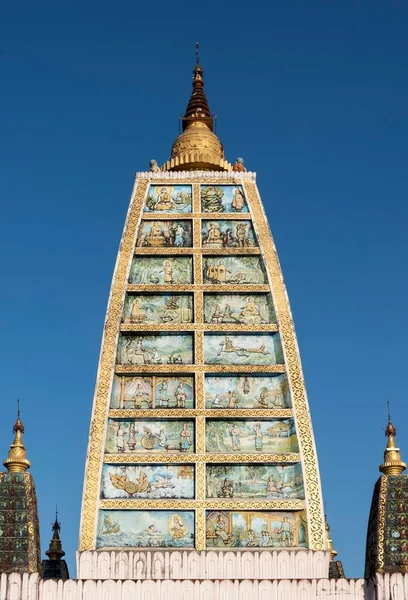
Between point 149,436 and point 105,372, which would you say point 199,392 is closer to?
point 149,436

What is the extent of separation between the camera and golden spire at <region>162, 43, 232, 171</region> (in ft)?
166

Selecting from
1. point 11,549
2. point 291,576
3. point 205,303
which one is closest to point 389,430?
point 291,576

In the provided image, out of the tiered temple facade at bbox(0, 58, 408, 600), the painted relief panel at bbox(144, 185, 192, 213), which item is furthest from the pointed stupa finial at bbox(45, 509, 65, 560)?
the painted relief panel at bbox(144, 185, 192, 213)

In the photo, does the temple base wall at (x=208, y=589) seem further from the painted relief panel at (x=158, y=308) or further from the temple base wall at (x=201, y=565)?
the painted relief panel at (x=158, y=308)

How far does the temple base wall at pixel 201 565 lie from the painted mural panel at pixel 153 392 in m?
5.26

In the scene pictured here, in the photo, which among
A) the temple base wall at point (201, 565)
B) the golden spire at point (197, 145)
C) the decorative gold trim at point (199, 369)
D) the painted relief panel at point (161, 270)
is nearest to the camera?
the temple base wall at point (201, 565)

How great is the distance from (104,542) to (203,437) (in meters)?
4.50

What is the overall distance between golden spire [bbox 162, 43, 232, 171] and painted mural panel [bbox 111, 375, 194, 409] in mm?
9491

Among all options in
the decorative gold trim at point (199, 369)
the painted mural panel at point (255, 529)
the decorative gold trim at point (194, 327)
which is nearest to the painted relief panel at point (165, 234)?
the decorative gold trim at point (194, 327)

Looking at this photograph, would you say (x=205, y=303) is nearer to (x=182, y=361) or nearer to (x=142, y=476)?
(x=182, y=361)

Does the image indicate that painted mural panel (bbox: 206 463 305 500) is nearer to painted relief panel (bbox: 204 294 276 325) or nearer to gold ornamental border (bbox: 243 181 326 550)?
gold ornamental border (bbox: 243 181 326 550)

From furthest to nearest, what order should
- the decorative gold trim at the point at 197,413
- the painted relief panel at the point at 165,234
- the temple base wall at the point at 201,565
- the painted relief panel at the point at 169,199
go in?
1. the painted relief panel at the point at 169,199
2. the painted relief panel at the point at 165,234
3. the decorative gold trim at the point at 197,413
4. the temple base wall at the point at 201,565

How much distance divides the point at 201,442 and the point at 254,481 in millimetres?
2027

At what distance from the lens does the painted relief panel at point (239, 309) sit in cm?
4538
